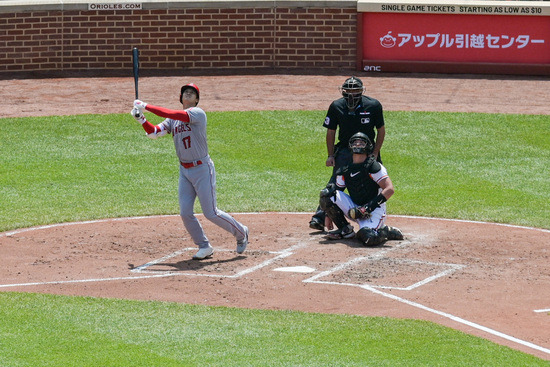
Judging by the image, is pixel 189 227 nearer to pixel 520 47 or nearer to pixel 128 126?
pixel 128 126

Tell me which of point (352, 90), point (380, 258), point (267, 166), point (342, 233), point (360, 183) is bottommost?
point (380, 258)

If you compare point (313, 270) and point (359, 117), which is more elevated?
point (359, 117)

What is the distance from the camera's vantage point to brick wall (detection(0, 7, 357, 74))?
23219 mm

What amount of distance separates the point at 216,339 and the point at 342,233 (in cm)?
428

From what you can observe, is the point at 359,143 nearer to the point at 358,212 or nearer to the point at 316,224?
the point at 358,212

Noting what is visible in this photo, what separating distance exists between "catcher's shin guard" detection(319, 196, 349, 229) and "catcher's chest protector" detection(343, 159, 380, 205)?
27 centimetres

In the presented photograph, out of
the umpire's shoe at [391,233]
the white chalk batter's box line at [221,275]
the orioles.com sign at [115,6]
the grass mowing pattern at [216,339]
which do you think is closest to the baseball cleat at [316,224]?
the white chalk batter's box line at [221,275]

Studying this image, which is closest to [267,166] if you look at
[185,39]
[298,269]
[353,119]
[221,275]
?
[353,119]

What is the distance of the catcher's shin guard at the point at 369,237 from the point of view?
11.8 m

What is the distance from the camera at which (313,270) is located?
1066 centimetres

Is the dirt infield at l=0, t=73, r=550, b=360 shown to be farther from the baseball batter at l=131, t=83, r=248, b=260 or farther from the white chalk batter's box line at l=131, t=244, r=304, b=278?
the baseball batter at l=131, t=83, r=248, b=260

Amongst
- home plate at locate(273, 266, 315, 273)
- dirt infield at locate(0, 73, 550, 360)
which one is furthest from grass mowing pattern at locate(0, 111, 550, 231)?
home plate at locate(273, 266, 315, 273)

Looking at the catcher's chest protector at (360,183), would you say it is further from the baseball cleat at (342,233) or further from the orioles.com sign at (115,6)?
the orioles.com sign at (115,6)

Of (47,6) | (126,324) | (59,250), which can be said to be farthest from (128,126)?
(126,324)
